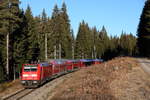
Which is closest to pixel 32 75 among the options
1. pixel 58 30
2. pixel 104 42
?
pixel 58 30

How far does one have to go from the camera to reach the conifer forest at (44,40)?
140 ft

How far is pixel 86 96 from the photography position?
51.0ft

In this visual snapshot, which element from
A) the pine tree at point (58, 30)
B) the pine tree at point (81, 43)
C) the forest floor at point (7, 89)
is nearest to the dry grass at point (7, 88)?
the forest floor at point (7, 89)

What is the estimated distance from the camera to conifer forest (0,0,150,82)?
140 ft

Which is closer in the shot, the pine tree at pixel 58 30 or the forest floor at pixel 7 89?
the forest floor at pixel 7 89

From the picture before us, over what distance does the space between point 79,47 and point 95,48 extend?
2101 cm

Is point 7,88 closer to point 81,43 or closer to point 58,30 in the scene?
point 58,30

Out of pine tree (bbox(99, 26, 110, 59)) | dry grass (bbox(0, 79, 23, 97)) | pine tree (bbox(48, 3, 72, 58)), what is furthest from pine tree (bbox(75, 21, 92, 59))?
dry grass (bbox(0, 79, 23, 97))

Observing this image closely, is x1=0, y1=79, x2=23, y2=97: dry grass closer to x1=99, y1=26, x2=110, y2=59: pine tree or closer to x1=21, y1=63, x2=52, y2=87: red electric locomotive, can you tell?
x1=21, y1=63, x2=52, y2=87: red electric locomotive

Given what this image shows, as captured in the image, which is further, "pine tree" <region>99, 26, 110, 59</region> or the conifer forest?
"pine tree" <region>99, 26, 110, 59</region>

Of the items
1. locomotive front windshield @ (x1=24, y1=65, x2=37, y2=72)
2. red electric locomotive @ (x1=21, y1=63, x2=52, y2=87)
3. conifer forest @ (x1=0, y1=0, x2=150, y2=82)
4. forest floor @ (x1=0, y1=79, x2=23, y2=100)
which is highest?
conifer forest @ (x1=0, y1=0, x2=150, y2=82)

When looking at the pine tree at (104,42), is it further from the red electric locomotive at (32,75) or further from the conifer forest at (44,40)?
the red electric locomotive at (32,75)

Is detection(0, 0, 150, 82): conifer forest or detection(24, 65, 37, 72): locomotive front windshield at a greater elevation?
detection(0, 0, 150, 82): conifer forest

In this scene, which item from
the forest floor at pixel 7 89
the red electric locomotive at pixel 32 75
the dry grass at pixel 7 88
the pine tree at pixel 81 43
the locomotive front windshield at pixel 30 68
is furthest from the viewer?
the pine tree at pixel 81 43
